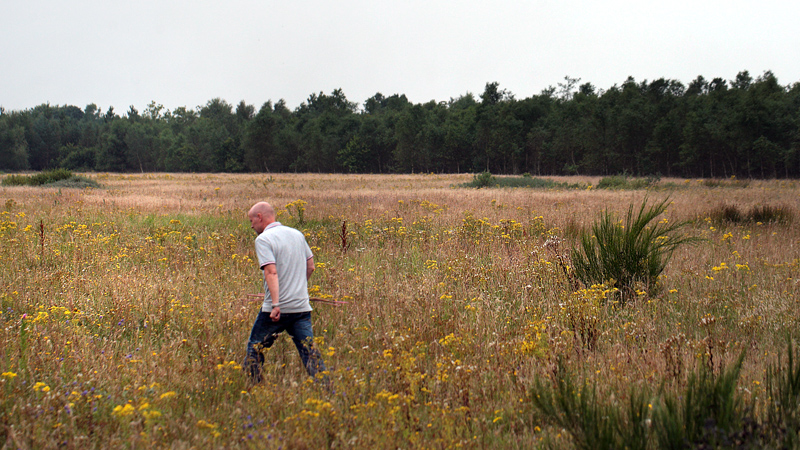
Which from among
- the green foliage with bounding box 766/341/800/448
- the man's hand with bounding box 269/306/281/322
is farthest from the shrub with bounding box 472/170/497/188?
the green foliage with bounding box 766/341/800/448

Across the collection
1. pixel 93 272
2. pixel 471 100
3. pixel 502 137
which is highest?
pixel 471 100

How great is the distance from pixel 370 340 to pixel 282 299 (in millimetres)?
1116

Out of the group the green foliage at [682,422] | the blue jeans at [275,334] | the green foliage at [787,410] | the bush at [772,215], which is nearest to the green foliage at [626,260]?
the green foliage at [787,410]

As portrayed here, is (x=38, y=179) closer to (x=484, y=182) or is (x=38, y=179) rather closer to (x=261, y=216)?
(x=484, y=182)

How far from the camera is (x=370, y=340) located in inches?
192

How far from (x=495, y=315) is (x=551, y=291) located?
3.84 feet

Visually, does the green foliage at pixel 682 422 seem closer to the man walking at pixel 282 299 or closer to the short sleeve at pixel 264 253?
the man walking at pixel 282 299

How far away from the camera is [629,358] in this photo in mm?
4250

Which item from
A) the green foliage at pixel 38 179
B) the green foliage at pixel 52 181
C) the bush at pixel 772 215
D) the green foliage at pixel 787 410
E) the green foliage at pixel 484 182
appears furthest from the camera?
the green foliage at pixel 484 182

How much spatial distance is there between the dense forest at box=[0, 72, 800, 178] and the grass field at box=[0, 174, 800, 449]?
45972 mm

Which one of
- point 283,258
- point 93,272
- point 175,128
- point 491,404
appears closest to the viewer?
point 491,404

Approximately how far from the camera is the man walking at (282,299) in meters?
4.05

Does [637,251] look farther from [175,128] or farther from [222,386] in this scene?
[175,128]

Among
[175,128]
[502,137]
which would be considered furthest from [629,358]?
[175,128]
